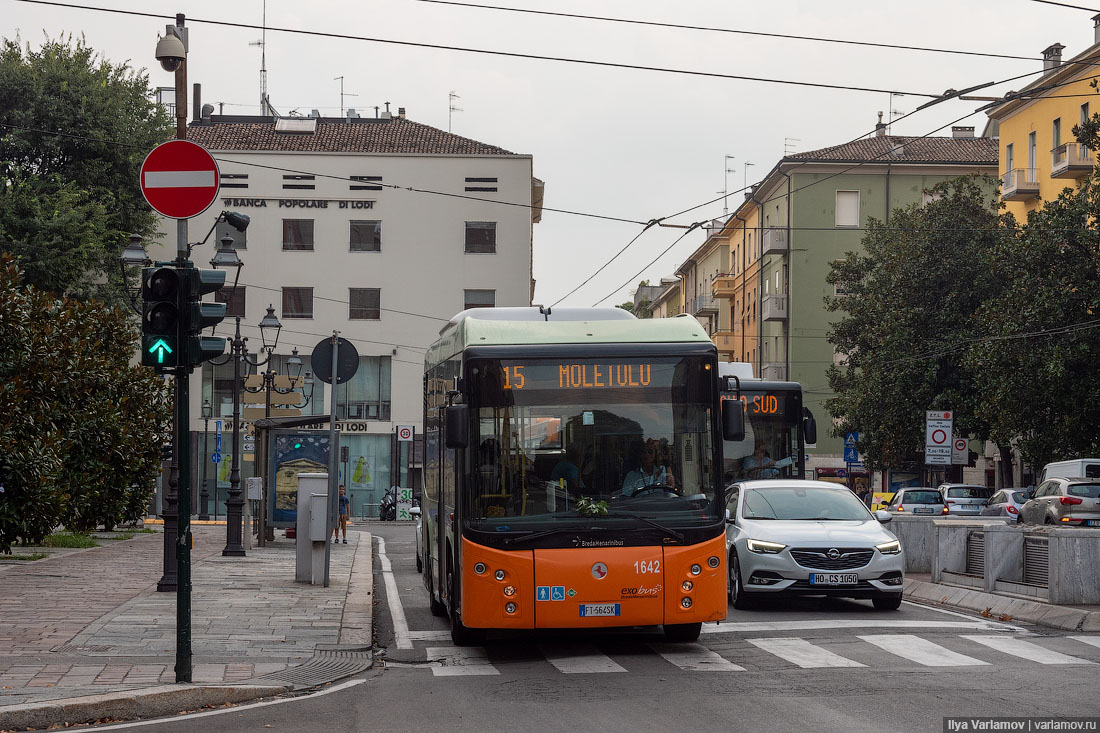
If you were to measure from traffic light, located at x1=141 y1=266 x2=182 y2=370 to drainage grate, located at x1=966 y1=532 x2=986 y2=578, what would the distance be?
35.4 feet

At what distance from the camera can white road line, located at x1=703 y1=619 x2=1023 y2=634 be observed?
13.6m

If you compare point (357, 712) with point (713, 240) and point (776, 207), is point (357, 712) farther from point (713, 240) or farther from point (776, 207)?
point (713, 240)

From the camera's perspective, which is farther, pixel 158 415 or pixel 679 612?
pixel 158 415

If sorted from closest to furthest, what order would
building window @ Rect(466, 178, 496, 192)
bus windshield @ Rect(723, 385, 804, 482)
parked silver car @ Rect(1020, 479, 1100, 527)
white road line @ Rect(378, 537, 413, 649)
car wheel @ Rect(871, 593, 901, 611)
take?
white road line @ Rect(378, 537, 413, 649) → car wheel @ Rect(871, 593, 901, 611) → bus windshield @ Rect(723, 385, 804, 482) → parked silver car @ Rect(1020, 479, 1100, 527) → building window @ Rect(466, 178, 496, 192)

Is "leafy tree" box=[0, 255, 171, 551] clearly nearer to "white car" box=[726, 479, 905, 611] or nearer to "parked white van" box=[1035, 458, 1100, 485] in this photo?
"white car" box=[726, 479, 905, 611]

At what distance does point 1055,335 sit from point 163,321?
3284 cm

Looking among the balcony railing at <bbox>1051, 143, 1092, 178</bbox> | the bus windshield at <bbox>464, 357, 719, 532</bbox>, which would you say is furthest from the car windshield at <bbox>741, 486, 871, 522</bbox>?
the balcony railing at <bbox>1051, 143, 1092, 178</bbox>

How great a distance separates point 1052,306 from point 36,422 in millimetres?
27471

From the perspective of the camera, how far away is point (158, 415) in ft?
98.2

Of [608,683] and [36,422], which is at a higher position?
[36,422]

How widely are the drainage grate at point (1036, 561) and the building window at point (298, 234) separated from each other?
48.8 meters

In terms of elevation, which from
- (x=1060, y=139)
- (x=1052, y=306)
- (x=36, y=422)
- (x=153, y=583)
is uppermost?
(x=1060, y=139)

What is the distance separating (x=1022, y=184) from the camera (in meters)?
57.3

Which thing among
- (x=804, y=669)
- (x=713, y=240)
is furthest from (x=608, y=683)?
(x=713, y=240)
